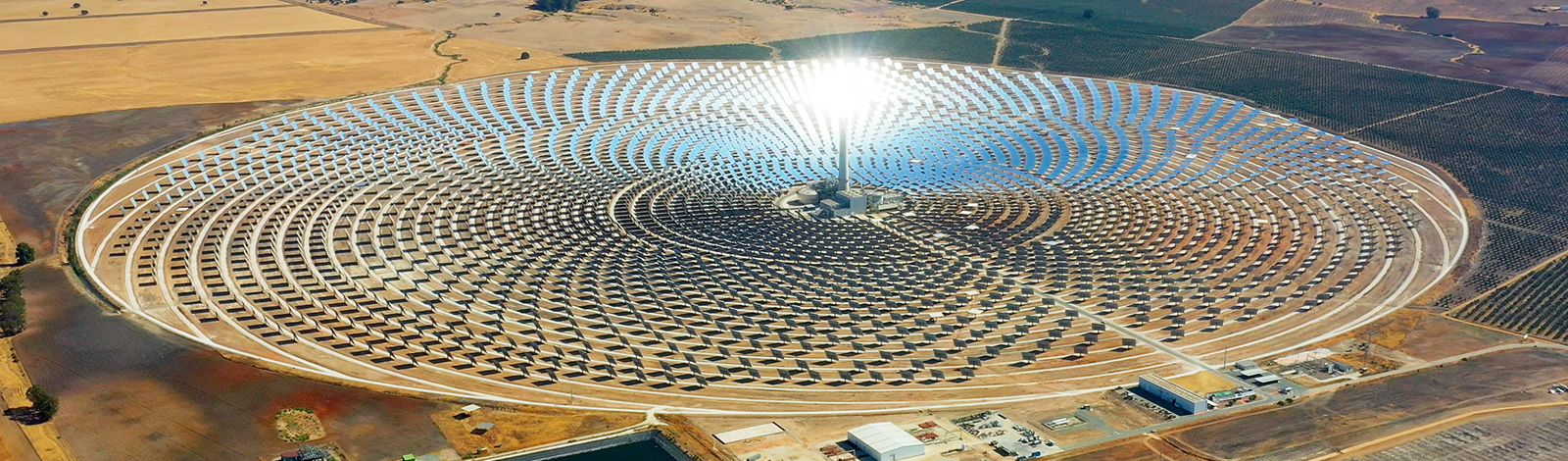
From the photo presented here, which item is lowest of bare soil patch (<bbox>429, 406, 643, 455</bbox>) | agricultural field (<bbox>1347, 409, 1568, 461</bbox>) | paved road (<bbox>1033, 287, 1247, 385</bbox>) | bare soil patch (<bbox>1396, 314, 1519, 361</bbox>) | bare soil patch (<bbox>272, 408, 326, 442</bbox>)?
bare soil patch (<bbox>272, 408, 326, 442</bbox>)

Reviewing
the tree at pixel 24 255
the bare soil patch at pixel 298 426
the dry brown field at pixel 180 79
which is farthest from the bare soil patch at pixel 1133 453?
the dry brown field at pixel 180 79

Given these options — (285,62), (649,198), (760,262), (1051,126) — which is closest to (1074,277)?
(760,262)

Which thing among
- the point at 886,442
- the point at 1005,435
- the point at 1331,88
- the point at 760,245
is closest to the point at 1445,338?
the point at 1005,435

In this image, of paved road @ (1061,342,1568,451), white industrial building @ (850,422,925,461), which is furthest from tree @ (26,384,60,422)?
paved road @ (1061,342,1568,451)

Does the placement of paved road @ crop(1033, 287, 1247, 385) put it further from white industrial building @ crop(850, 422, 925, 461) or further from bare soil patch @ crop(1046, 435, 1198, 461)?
white industrial building @ crop(850, 422, 925, 461)

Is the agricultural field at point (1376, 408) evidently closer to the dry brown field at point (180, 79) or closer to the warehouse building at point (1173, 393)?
the warehouse building at point (1173, 393)

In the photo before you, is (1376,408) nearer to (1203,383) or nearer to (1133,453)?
(1203,383)

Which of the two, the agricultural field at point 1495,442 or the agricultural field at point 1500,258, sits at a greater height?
the agricultural field at point 1500,258
